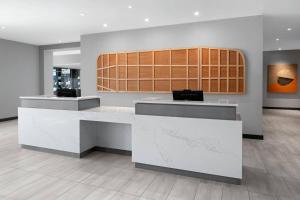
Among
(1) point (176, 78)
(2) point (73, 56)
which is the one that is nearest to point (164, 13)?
(1) point (176, 78)

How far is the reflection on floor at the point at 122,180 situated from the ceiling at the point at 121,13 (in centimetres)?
318

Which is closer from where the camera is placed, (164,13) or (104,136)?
(104,136)

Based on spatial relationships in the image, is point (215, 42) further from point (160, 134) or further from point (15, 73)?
point (15, 73)

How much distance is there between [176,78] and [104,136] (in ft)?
9.12

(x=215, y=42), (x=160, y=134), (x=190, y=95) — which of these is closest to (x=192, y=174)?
(x=160, y=134)

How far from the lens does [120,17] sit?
541 cm

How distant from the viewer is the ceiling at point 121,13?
14.7 feet

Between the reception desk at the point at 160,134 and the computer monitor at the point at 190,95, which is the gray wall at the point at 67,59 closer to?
the reception desk at the point at 160,134

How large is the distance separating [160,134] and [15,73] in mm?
7677

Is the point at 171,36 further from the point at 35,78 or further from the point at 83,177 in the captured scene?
the point at 35,78

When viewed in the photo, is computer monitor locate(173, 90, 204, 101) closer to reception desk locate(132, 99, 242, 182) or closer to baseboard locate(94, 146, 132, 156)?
reception desk locate(132, 99, 242, 182)

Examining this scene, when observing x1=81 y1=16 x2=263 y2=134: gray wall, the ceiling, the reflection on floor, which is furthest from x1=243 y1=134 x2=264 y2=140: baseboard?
the ceiling

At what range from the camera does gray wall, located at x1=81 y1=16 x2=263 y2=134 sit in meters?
5.39

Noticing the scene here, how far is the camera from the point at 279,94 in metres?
11.7
